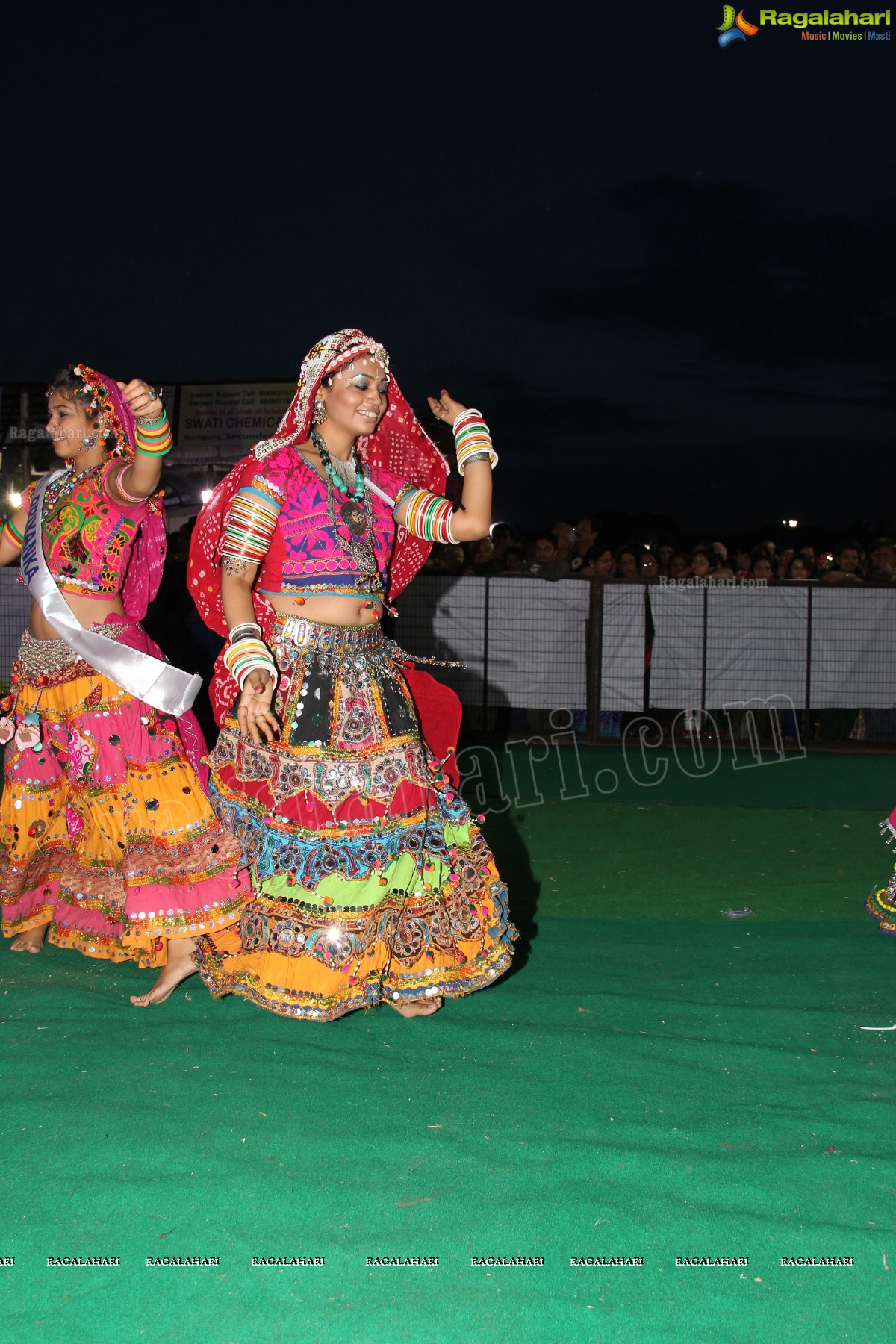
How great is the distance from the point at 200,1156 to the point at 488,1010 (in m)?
1.15

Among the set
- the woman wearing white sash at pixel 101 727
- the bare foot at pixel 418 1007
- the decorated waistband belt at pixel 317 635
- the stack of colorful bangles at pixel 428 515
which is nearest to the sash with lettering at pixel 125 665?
the woman wearing white sash at pixel 101 727

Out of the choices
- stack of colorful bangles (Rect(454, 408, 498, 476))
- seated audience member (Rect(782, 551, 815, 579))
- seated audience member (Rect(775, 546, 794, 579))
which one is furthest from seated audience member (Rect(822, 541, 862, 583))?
stack of colorful bangles (Rect(454, 408, 498, 476))

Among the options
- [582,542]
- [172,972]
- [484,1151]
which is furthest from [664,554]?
[484,1151]

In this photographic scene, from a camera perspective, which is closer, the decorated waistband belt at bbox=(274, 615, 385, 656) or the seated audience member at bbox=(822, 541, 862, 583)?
the decorated waistband belt at bbox=(274, 615, 385, 656)

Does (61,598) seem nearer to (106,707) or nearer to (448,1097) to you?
(106,707)

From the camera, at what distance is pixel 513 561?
32.0 ft

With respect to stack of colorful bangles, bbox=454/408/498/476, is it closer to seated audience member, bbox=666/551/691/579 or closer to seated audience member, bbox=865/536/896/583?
seated audience member, bbox=666/551/691/579

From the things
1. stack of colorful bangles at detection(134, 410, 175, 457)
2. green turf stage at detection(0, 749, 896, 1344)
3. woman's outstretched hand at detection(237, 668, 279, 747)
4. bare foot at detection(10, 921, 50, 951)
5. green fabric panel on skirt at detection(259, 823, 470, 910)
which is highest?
stack of colorful bangles at detection(134, 410, 175, 457)

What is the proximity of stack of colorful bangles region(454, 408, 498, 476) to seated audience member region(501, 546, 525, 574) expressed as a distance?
619cm

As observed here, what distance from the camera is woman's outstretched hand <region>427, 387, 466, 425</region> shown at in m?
3.31

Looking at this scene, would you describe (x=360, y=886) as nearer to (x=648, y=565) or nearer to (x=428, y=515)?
(x=428, y=515)

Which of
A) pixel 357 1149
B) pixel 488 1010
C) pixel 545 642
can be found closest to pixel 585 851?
pixel 488 1010

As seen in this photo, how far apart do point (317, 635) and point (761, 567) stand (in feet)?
24.0

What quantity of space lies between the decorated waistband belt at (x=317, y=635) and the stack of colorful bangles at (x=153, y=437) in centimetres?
70
